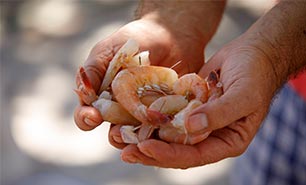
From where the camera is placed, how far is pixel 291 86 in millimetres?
1682

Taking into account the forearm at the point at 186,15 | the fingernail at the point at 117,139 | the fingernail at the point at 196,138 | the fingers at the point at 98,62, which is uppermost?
the fingers at the point at 98,62

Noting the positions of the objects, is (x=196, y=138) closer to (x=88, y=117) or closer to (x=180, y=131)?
(x=180, y=131)

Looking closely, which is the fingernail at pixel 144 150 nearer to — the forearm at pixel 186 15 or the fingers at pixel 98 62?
the fingers at pixel 98 62

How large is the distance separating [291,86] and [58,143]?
1228 millimetres

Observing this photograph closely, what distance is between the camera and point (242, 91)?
48.7 inches

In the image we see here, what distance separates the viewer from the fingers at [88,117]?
50.4 inches

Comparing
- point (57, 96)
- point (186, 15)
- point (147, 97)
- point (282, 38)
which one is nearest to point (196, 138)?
point (147, 97)

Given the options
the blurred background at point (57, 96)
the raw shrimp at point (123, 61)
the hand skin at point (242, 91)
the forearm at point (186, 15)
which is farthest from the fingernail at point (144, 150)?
the blurred background at point (57, 96)

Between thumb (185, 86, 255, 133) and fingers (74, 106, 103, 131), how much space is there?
0.20 metres

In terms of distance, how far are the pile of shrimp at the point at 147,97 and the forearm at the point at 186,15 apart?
0.32 meters

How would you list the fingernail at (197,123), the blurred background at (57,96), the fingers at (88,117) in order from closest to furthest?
the fingernail at (197,123)
the fingers at (88,117)
the blurred background at (57,96)

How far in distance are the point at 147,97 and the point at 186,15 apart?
0.46 m

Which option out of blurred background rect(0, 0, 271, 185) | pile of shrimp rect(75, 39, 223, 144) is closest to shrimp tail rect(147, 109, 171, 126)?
pile of shrimp rect(75, 39, 223, 144)

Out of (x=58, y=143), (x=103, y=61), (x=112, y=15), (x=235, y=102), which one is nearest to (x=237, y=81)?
(x=235, y=102)
